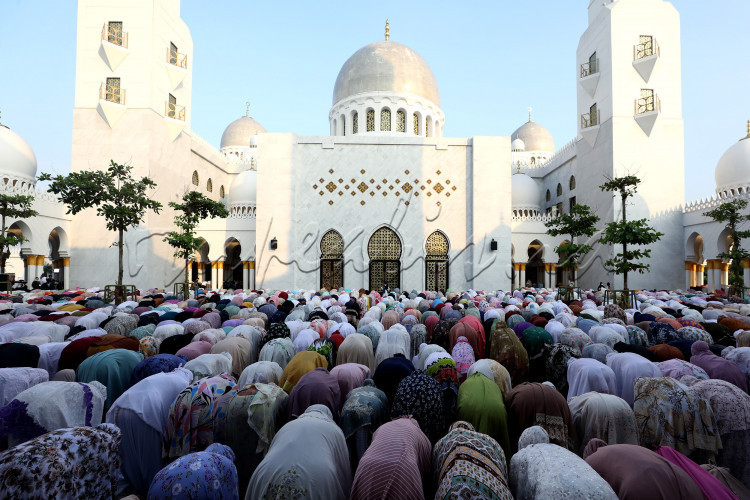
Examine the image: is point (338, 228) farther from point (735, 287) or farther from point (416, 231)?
point (735, 287)

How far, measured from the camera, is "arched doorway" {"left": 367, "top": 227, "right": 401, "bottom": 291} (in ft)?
54.5

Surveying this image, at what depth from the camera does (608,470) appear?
2.07 m

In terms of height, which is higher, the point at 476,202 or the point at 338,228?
the point at 476,202

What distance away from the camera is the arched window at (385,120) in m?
19.2

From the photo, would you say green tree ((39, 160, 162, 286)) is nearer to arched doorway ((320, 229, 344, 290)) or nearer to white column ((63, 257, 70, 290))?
white column ((63, 257, 70, 290))

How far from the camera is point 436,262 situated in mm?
16656

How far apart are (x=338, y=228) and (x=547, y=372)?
12.3 metres

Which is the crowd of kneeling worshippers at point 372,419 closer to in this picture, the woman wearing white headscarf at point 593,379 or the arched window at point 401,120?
the woman wearing white headscarf at point 593,379

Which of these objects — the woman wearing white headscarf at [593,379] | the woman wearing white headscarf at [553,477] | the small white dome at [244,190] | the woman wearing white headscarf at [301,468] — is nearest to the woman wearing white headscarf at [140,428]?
the woman wearing white headscarf at [301,468]

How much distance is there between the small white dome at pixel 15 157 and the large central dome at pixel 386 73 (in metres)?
13.7

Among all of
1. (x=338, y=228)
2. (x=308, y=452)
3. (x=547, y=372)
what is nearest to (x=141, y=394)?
(x=308, y=452)

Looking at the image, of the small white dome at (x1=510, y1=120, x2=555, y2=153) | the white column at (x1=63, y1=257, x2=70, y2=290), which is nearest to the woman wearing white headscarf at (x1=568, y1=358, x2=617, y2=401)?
the white column at (x1=63, y1=257, x2=70, y2=290)

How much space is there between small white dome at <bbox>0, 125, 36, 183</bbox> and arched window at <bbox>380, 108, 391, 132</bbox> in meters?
15.3

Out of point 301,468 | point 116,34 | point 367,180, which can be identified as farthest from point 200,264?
point 301,468
